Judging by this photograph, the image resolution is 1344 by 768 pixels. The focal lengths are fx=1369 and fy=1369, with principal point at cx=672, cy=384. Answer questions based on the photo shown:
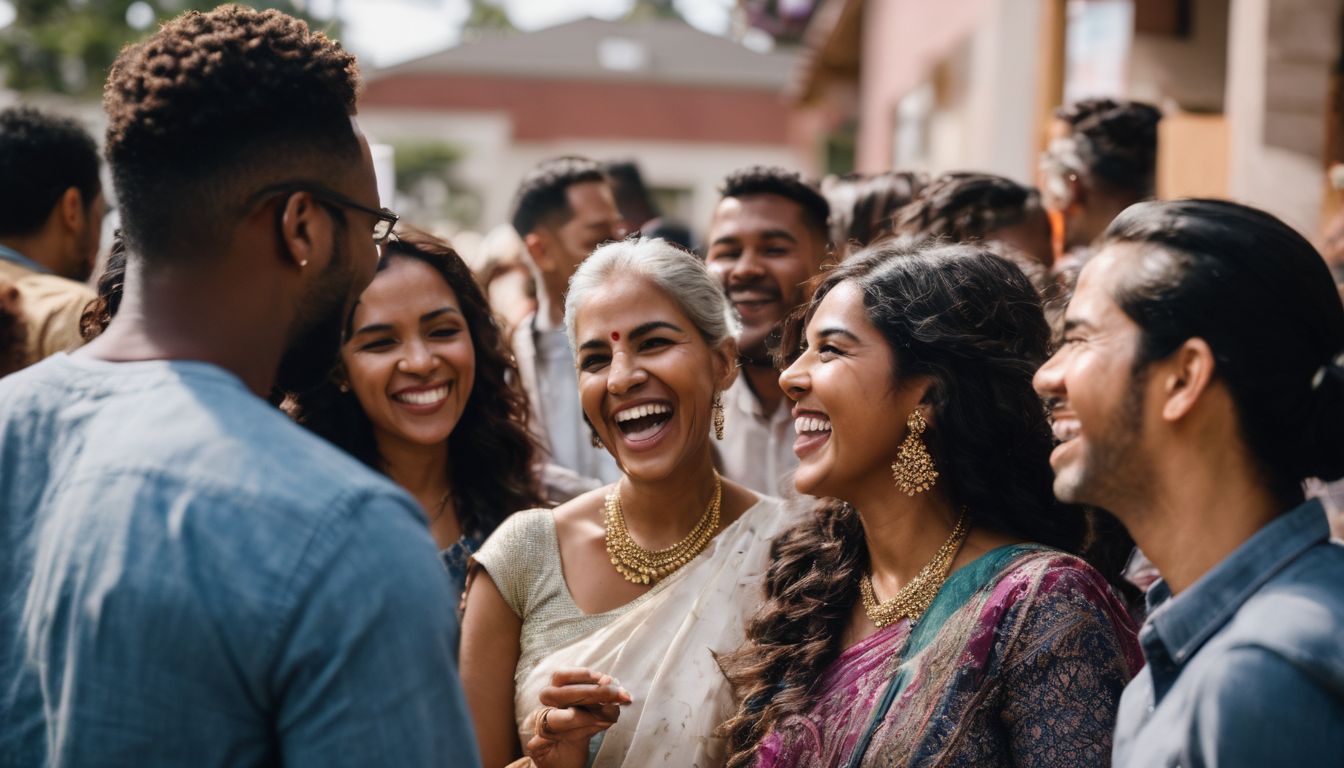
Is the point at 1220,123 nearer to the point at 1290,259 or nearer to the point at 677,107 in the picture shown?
the point at 1290,259

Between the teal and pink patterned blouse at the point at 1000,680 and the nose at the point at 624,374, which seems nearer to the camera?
the teal and pink patterned blouse at the point at 1000,680

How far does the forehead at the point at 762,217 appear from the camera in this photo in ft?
15.1

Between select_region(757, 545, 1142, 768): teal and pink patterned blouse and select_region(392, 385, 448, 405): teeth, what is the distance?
146 cm

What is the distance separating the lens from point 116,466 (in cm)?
153

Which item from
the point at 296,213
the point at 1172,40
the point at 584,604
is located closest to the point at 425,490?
the point at 584,604

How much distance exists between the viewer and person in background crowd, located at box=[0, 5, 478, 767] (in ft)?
4.84

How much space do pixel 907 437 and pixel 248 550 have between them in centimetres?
156

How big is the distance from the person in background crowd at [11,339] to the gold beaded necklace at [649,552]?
5.45ft

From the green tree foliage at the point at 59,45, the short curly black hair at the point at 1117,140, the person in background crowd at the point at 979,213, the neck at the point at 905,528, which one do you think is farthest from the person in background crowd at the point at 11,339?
the green tree foliage at the point at 59,45

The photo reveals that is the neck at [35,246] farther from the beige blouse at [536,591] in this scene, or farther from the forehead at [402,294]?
the beige blouse at [536,591]

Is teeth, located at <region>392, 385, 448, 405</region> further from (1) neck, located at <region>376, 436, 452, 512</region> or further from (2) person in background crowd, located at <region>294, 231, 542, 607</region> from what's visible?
(1) neck, located at <region>376, 436, 452, 512</region>

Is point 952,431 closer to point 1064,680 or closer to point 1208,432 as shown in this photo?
point 1064,680

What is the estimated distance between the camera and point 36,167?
170 inches

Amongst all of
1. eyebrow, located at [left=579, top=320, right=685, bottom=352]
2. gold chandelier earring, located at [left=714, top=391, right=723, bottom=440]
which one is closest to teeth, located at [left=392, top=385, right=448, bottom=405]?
eyebrow, located at [left=579, top=320, right=685, bottom=352]
